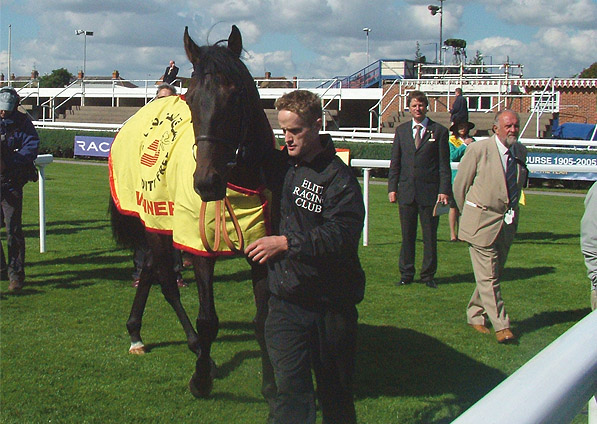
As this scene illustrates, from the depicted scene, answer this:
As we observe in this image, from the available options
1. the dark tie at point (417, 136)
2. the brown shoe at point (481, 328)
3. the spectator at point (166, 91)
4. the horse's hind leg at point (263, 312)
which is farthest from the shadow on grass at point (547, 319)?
the spectator at point (166, 91)

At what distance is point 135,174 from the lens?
5.74 m

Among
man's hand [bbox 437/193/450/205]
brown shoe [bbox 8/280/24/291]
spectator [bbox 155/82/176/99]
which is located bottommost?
brown shoe [bbox 8/280/24/291]

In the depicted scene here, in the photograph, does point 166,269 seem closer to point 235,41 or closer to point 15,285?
point 235,41

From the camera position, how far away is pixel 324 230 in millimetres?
3074

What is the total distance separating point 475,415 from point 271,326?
230 centimetres

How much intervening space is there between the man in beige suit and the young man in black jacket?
288 centimetres

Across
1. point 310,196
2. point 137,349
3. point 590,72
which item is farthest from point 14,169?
point 590,72

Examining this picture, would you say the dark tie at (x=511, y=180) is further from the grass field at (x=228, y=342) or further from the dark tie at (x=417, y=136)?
the dark tie at (x=417, y=136)

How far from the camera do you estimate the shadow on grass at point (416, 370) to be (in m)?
4.61

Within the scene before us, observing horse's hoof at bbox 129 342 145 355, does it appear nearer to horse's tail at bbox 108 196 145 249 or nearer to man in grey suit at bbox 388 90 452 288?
horse's tail at bbox 108 196 145 249

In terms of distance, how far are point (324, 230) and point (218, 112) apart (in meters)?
0.91

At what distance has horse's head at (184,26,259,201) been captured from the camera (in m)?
3.38

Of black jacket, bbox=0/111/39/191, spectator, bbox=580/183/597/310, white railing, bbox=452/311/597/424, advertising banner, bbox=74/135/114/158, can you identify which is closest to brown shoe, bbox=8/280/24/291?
black jacket, bbox=0/111/39/191

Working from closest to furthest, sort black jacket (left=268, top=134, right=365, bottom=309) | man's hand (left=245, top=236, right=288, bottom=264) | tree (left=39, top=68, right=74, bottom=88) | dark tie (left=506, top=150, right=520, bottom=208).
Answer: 1. man's hand (left=245, top=236, right=288, bottom=264)
2. black jacket (left=268, top=134, right=365, bottom=309)
3. dark tie (left=506, top=150, right=520, bottom=208)
4. tree (left=39, top=68, right=74, bottom=88)
